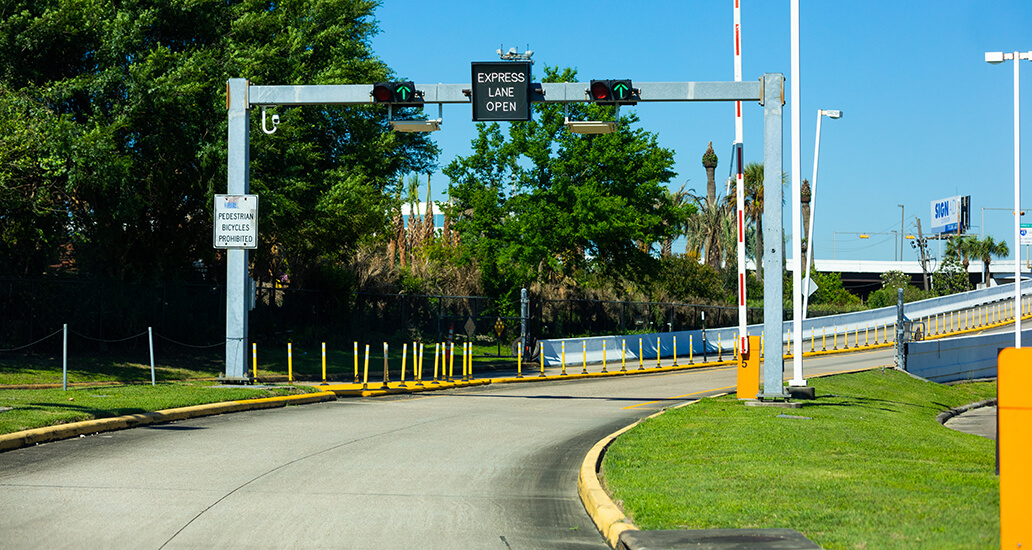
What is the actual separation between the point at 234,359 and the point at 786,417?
11142 mm

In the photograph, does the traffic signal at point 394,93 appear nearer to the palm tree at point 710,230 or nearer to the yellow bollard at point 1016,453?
the yellow bollard at point 1016,453

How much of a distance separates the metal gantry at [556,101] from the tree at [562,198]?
2181cm

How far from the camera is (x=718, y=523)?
6801 millimetres

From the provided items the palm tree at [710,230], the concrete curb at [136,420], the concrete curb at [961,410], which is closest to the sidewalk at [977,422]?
the concrete curb at [961,410]

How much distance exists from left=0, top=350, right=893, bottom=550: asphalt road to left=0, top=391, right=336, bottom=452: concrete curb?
244 mm

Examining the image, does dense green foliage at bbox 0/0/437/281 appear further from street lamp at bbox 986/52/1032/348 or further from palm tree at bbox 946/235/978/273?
→ palm tree at bbox 946/235/978/273

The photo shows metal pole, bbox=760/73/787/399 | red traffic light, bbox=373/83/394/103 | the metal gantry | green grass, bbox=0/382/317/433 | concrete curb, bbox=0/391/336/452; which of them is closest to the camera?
concrete curb, bbox=0/391/336/452

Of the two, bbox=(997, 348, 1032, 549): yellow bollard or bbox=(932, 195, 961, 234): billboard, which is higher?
bbox=(932, 195, 961, 234): billboard


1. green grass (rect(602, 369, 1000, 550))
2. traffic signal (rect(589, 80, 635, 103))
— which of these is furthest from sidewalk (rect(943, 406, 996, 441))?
traffic signal (rect(589, 80, 635, 103))

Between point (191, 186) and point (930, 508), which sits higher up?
point (191, 186)

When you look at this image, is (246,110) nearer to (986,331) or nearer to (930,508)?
(930,508)

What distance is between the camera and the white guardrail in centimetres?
3697

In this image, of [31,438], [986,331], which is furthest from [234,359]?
[986,331]

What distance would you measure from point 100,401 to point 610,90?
10.5 metres
